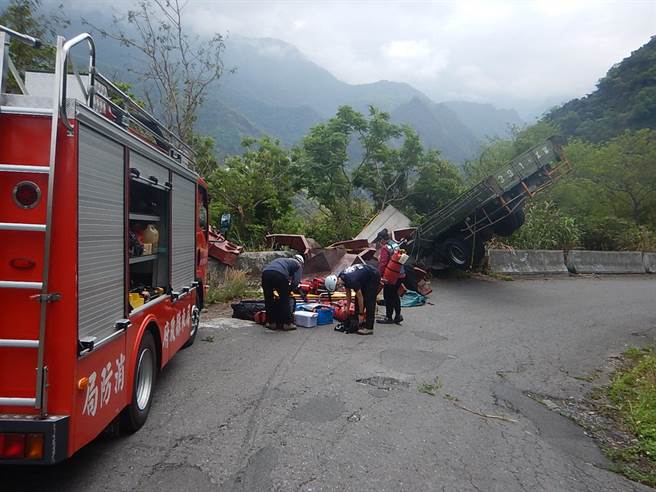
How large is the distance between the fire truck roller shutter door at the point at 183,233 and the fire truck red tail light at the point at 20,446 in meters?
2.78

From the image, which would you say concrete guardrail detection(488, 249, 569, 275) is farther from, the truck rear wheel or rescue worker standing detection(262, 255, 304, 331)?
rescue worker standing detection(262, 255, 304, 331)

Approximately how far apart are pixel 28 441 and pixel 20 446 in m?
0.05

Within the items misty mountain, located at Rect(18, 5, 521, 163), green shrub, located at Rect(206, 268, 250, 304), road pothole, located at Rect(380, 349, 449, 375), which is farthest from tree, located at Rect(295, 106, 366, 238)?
misty mountain, located at Rect(18, 5, 521, 163)

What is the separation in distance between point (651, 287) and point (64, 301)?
668 inches

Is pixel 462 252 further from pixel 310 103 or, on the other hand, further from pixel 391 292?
pixel 310 103

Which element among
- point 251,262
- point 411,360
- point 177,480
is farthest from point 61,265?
point 251,262

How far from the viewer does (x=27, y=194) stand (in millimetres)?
3104

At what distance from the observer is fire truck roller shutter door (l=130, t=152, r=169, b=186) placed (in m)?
4.33

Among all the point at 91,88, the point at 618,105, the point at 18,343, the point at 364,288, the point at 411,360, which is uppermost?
the point at 618,105

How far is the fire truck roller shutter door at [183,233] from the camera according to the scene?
5844mm

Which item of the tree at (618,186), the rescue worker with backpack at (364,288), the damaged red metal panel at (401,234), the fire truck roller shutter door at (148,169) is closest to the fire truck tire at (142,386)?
the fire truck roller shutter door at (148,169)

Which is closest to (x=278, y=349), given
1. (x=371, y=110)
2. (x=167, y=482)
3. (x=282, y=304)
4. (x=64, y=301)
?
(x=282, y=304)

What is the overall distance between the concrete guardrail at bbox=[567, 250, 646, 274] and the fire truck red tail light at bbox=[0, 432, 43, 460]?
18.2 meters

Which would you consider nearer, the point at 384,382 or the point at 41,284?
the point at 41,284
